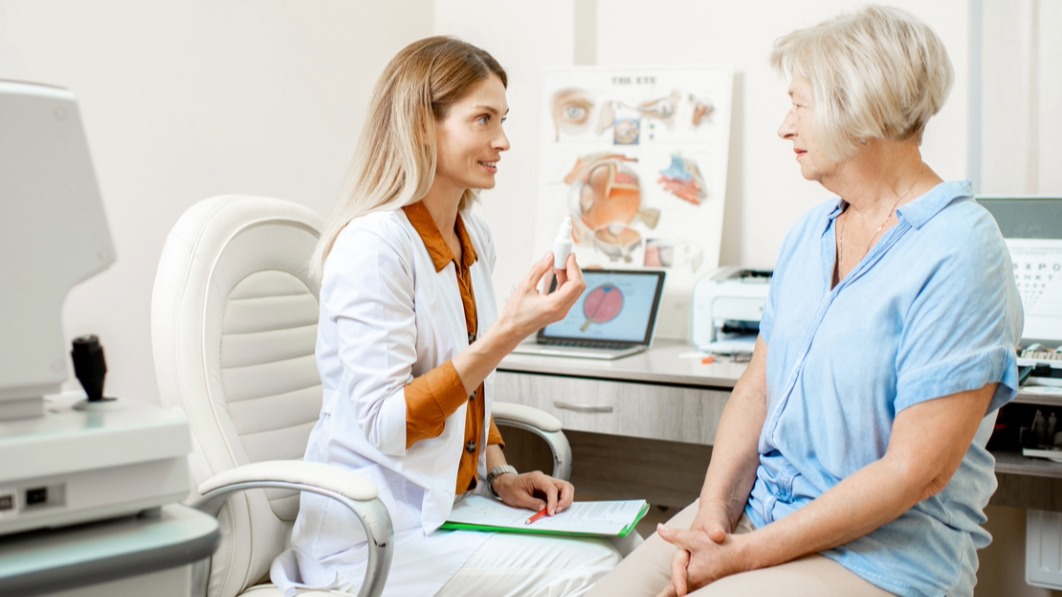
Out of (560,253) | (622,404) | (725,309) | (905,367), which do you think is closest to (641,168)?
(725,309)

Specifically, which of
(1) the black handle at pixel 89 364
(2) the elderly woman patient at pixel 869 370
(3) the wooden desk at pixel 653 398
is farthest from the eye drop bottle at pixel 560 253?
(1) the black handle at pixel 89 364

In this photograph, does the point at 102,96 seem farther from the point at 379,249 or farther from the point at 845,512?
the point at 845,512

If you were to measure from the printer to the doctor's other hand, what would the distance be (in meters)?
0.89

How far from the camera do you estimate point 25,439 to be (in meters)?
0.88

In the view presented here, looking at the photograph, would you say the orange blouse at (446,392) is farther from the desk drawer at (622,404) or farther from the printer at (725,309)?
the printer at (725,309)

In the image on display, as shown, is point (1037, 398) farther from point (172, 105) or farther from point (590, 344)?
point (172, 105)

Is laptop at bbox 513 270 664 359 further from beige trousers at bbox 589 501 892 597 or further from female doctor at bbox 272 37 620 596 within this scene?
beige trousers at bbox 589 501 892 597

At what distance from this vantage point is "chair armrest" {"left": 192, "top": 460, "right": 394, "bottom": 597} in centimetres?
139

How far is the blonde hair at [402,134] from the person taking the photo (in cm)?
171

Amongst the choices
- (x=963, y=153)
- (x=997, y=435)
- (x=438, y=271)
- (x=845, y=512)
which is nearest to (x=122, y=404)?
(x=438, y=271)

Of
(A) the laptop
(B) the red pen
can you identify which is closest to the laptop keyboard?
(A) the laptop

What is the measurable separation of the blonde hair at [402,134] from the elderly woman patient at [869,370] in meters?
0.57

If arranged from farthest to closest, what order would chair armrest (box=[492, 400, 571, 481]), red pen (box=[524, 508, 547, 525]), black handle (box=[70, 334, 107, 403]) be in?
1. chair armrest (box=[492, 400, 571, 481])
2. red pen (box=[524, 508, 547, 525])
3. black handle (box=[70, 334, 107, 403])

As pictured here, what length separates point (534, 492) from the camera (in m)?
1.83
